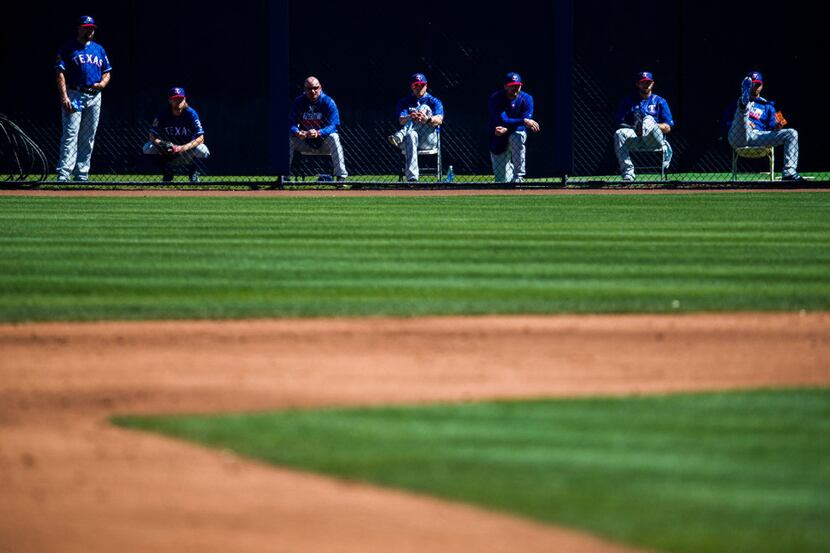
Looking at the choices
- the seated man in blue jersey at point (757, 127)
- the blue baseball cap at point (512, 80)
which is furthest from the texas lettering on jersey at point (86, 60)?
the seated man in blue jersey at point (757, 127)

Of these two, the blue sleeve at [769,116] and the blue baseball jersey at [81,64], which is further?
the blue sleeve at [769,116]

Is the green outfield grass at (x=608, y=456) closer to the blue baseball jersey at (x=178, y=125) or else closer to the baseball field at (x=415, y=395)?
the baseball field at (x=415, y=395)

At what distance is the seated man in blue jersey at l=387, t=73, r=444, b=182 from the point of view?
2256 cm

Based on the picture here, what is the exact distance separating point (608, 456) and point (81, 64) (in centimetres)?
1716

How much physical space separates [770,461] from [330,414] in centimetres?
160

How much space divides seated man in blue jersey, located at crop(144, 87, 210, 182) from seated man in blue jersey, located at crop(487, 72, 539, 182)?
3.76m

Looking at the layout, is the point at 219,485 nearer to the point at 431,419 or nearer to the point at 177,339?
the point at 431,419

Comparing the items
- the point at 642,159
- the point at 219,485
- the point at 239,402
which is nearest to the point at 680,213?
the point at 642,159

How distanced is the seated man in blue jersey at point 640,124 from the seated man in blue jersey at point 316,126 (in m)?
3.60

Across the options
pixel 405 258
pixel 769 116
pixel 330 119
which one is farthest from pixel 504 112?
pixel 405 258

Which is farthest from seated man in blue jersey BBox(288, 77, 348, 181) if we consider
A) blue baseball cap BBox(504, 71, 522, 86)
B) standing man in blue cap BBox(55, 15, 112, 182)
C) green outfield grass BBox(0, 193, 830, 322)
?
green outfield grass BBox(0, 193, 830, 322)

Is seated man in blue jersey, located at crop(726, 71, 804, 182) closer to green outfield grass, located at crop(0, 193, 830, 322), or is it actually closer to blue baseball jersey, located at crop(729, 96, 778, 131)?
blue baseball jersey, located at crop(729, 96, 778, 131)

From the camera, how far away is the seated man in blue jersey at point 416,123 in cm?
2256

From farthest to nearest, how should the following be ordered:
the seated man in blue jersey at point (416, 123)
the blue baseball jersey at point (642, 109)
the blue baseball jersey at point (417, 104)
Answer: the blue baseball jersey at point (417, 104) < the seated man in blue jersey at point (416, 123) < the blue baseball jersey at point (642, 109)
